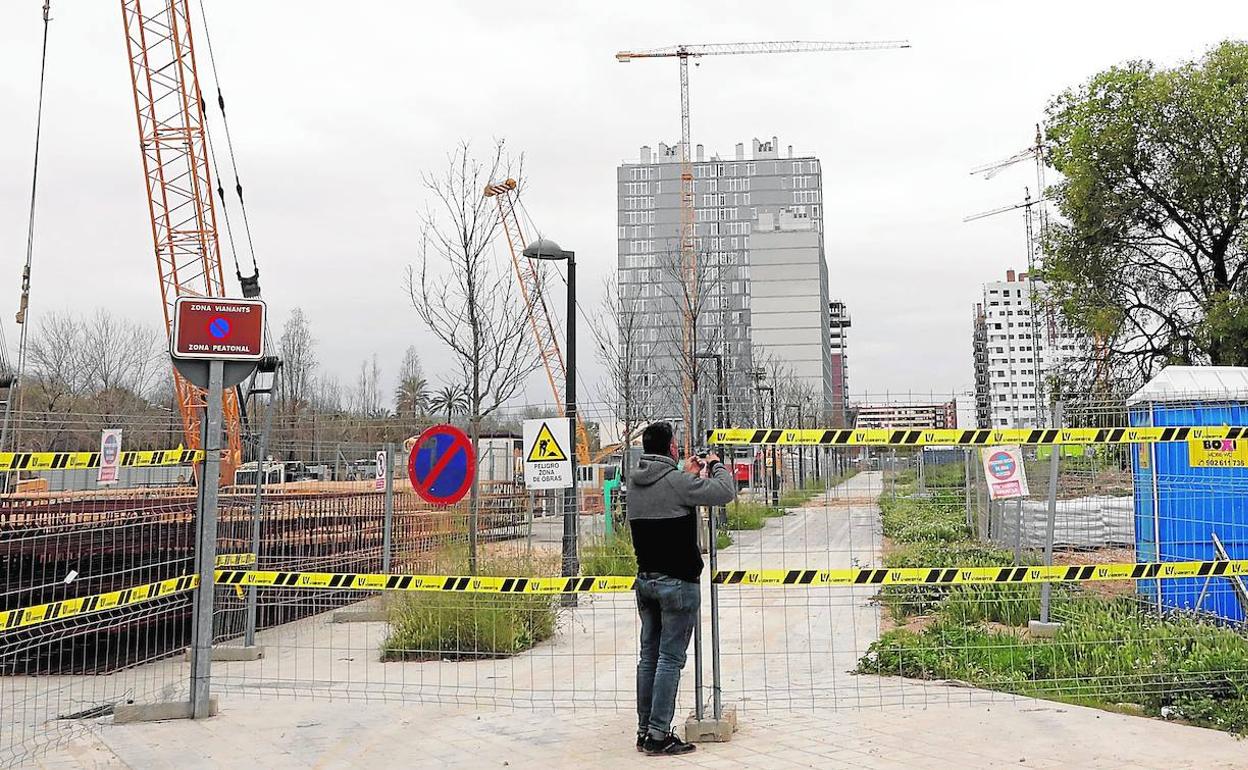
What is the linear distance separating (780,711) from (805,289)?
115m

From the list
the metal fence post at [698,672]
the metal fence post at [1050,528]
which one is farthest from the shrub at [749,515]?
the metal fence post at [698,672]

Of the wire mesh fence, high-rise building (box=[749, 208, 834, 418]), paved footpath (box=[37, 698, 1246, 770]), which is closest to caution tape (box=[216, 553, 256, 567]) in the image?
the wire mesh fence

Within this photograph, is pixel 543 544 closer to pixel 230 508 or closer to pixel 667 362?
pixel 230 508

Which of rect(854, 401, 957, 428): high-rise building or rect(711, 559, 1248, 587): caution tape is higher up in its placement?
rect(854, 401, 957, 428): high-rise building

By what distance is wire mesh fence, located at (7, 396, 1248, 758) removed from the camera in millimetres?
6996

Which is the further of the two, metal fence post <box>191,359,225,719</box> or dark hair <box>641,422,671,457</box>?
metal fence post <box>191,359,225,719</box>

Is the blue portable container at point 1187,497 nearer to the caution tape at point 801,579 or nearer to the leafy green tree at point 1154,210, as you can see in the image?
the caution tape at point 801,579

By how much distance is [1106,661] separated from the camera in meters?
7.00

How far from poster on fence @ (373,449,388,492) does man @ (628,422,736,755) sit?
5912mm

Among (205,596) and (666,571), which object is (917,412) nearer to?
(666,571)

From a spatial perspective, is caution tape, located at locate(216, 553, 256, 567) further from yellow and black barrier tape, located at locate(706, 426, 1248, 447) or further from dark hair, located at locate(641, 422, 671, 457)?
yellow and black barrier tape, located at locate(706, 426, 1248, 447)

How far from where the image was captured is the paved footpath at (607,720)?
5605 mm

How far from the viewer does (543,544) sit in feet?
41.1

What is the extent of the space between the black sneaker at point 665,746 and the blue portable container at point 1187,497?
468cm
